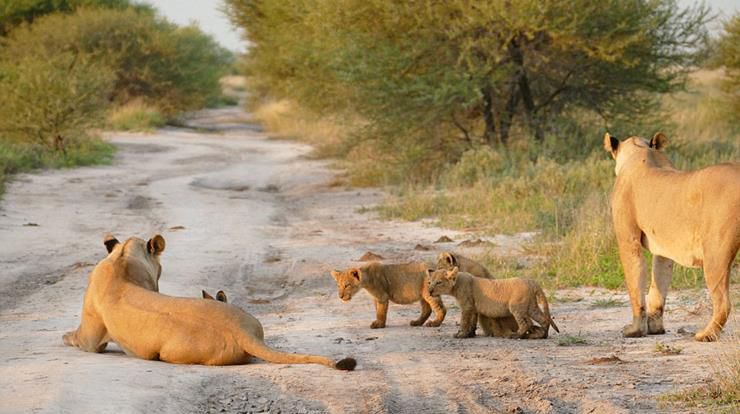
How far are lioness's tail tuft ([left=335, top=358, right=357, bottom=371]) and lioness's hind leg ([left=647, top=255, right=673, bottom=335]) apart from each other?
7.61 ft

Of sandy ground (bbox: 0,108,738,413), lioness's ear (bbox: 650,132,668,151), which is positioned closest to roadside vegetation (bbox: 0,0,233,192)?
sandy ground (bbox: 0,108,738,413)

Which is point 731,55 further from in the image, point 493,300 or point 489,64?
point 493,300

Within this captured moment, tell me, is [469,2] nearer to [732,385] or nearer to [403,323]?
[403,323]

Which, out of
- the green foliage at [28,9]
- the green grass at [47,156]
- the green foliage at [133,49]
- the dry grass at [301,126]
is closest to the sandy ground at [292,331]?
the green grass at [47,156]

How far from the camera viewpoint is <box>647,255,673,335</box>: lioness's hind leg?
7855mm

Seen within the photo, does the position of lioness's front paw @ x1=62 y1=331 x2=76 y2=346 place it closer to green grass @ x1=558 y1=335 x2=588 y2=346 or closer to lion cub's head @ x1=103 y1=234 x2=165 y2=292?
lion cub's head @ x1=103 y1=234 x2=165 y2=292

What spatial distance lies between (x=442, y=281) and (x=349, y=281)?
3.17ft

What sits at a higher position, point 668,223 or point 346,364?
point 668,223

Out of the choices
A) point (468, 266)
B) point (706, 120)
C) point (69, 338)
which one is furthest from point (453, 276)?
point (706, 120)

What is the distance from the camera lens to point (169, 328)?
6.79 metres

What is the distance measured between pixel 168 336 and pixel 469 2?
1278cm

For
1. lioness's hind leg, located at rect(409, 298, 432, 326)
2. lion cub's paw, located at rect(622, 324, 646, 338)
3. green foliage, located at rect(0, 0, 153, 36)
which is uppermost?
green foliage, located at rect(0, 0, 153, 36)

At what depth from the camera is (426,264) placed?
8.91 m

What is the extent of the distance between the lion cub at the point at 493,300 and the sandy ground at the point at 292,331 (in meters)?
0.18
